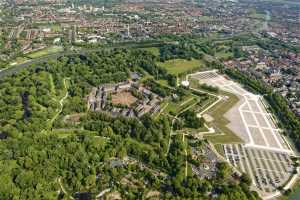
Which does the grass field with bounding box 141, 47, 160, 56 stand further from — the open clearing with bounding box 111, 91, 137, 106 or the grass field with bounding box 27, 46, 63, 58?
the open clearing with bounding box 111, 91, 137, 106

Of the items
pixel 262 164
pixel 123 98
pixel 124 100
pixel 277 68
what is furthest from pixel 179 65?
pixel 262 164

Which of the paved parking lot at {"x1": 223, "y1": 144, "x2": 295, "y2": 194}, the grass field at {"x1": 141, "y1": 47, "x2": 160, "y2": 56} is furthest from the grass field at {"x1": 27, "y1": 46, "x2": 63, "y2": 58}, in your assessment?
the paved parking lot at {"x1": 223, "y1": 144, "x2": 295, "y2": 194}

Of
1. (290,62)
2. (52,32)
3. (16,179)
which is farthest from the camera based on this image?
(52,32)

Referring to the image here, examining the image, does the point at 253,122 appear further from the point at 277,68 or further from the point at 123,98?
the point at 277,68

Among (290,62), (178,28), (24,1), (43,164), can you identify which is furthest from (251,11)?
(43,164)

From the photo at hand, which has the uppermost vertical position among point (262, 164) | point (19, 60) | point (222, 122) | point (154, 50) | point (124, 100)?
point (19, 60)

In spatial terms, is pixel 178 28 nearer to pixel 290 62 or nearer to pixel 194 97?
pixel 290 62

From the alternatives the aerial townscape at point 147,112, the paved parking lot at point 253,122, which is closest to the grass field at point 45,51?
the aerial townscape at point 147,112
